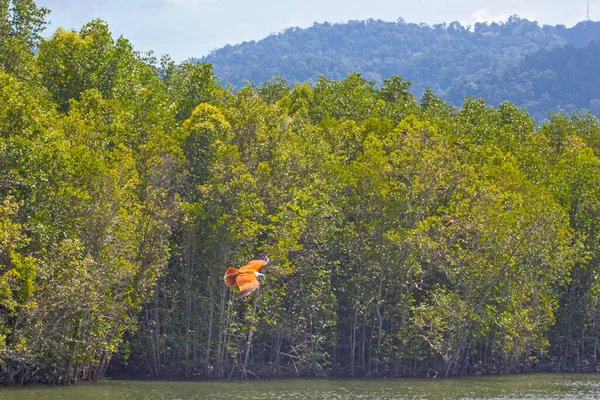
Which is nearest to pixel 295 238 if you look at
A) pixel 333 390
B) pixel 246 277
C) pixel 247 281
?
pixel 333 390

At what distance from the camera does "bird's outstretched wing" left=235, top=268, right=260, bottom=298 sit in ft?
62.5

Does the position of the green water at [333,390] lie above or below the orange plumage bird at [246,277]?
below

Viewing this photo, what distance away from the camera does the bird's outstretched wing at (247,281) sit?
1905 centimetres

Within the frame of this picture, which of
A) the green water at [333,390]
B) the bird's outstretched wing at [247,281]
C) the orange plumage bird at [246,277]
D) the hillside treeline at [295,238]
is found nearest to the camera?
the bird's outstretched wing at [247,281]

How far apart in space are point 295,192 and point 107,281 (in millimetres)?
9685

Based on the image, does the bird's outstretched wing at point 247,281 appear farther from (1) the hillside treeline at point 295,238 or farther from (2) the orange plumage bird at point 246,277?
(1) the hillside treeline at point 295,238

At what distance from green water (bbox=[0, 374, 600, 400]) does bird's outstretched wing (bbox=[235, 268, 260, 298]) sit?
40.6ft

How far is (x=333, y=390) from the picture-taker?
3662cm

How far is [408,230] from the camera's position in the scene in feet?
133

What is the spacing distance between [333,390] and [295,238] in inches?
270

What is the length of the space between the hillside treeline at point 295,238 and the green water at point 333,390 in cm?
135

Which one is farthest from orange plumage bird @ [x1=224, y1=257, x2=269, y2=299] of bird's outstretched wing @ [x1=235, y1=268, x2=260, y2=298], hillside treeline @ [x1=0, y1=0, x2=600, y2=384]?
hillside treeline @ [x1=0, y1=0, x2=600, y2=384]

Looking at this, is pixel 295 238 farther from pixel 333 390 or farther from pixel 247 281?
pixel 247 281

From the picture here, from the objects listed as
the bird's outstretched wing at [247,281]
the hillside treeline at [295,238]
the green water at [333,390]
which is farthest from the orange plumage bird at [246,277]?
the hillside treeline at [295,238]
